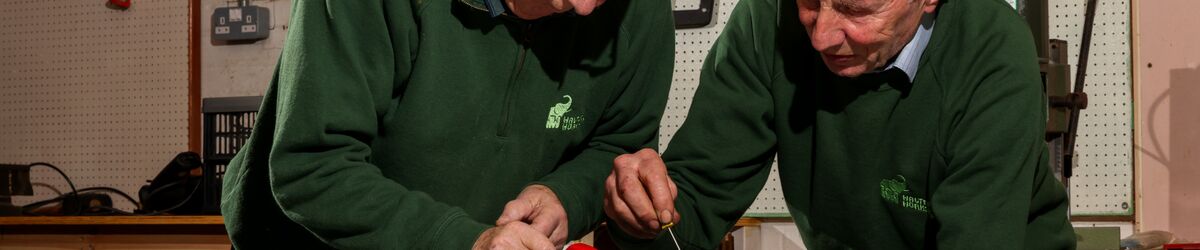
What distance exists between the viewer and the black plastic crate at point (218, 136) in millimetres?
3057

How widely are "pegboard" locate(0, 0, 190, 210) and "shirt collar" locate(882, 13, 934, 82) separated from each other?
3290 millimetres

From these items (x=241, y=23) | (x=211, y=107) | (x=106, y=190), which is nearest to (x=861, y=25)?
(x=211, y=107)

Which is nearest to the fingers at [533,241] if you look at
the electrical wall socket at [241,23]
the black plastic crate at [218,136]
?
the black plastic crate at [218,136]

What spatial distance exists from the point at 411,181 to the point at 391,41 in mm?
200

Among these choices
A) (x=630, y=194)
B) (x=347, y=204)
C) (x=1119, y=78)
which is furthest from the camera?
(x=1119, y=78)

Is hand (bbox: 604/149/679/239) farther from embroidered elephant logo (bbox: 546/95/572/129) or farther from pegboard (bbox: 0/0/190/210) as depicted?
pegboard (bbox: 0/0/190/210)

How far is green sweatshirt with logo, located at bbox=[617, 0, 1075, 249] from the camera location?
1.30 meters

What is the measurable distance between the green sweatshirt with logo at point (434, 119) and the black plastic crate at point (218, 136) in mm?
1726

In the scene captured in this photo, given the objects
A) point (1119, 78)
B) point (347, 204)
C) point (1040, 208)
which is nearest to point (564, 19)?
point (347, 204)

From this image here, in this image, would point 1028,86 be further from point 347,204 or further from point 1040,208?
point 347,204

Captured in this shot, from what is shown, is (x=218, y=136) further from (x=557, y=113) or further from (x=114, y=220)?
(x=557, y=113)

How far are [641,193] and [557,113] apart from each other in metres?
0.16

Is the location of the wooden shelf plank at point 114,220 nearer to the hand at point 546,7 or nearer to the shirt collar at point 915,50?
the hand at point 546,7

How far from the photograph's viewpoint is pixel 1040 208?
1518mm
